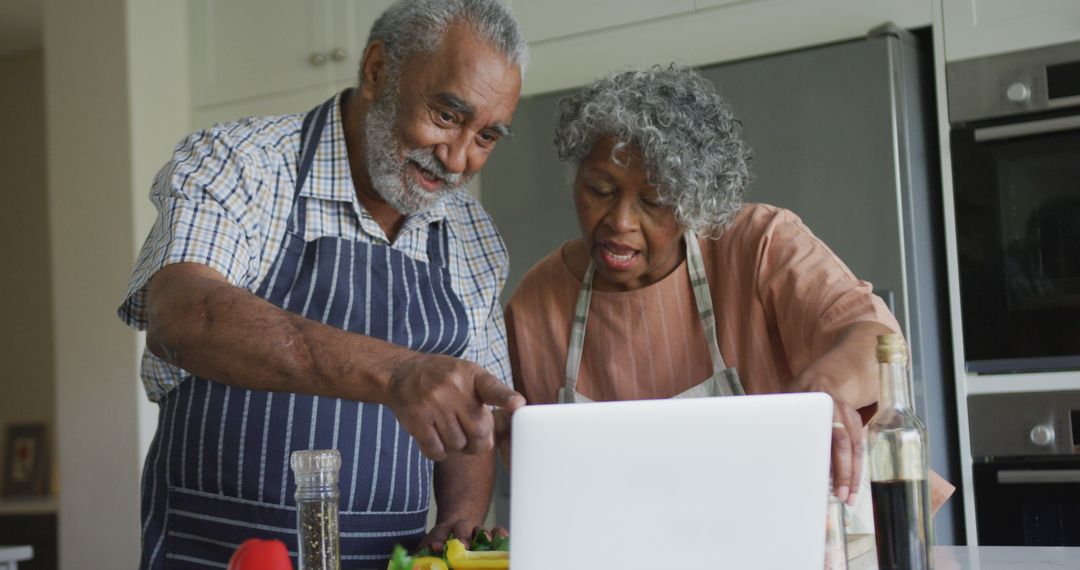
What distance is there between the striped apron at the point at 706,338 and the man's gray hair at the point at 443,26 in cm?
33

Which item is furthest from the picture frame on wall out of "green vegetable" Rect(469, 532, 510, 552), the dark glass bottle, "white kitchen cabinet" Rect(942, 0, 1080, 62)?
the dark glass bottle

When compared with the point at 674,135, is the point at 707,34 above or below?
above

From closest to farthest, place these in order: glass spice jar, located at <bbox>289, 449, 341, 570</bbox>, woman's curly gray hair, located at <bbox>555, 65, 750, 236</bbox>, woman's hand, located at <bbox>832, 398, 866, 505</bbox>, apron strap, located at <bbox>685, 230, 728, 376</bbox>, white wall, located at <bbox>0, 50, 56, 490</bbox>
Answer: glass spice jar, located at <bbox>289, 449, 341, 570</bbox> → woman's hand, located at <bbox>832, 398, 866, 505</bbox> → woman's curly gray hair, located at <bbox>555, 65, 750, 236</bbox> → apron strap, located at <bbox>685, 230, 728, 376</bbox> → white wall, located at <bbox>0, 50, 56, 490</bbox>

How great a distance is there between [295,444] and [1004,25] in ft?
5.01

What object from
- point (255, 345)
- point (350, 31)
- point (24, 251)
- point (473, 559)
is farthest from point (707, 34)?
point (24, 251)

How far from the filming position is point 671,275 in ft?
5.50

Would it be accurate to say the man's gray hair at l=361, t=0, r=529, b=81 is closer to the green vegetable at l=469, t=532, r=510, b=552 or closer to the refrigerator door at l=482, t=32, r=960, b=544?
the refrigerator door at l=482, t=32, r=960, b=544

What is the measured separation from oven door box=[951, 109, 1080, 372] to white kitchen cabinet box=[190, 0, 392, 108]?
142 centimetres

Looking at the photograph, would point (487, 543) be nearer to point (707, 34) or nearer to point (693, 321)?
point (693, 321)

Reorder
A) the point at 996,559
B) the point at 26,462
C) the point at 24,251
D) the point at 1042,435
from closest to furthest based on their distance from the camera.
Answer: the point at 996,559, the point at 1042,435, the point at 26,462, the point at 24,251

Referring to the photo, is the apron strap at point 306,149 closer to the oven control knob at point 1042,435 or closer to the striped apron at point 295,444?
the striped apron at point 295,444

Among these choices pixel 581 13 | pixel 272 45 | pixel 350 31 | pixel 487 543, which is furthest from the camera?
pixel 272 45

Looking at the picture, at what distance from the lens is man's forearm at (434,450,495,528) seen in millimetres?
1611

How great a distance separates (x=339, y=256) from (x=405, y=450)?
0.27 metres
